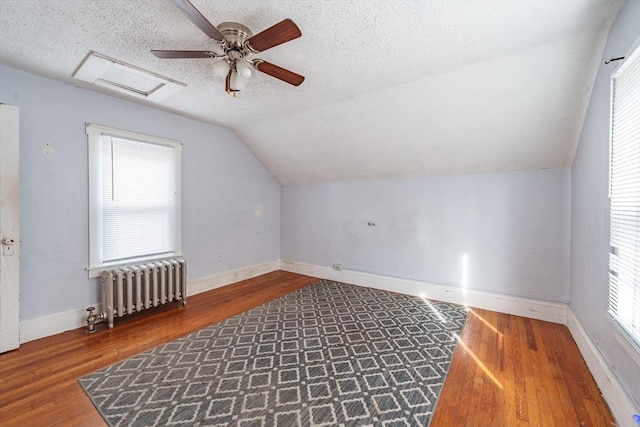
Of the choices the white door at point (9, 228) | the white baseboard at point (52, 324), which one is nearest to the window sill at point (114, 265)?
the white baseboard at point (52, 324)

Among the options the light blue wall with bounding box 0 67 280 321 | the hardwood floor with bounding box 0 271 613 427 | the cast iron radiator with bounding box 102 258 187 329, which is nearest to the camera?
the hardwood floor with bounding box 0 271 613 427

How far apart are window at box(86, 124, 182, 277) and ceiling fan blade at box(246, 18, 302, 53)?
229cm

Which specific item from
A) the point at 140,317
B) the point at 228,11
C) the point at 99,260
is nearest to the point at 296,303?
the point at 140,317

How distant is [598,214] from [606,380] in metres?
1.15

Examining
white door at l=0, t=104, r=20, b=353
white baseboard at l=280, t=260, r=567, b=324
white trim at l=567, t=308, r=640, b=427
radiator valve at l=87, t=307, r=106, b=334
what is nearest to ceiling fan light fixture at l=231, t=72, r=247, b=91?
white door at l=0, t=104, r=20, b=353

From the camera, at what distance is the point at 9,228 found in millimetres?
2400

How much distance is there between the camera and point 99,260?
2980mm

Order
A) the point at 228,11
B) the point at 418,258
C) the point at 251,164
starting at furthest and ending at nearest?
the point at 251,164 → the point at 418,258 → the point at 228,11

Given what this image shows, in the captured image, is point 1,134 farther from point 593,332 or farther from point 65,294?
point 593,332

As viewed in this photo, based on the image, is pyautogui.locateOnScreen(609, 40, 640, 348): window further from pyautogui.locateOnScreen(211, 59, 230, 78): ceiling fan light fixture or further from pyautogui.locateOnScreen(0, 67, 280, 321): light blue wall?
pyautogui.locateOnScreen(0, 67, 280, 321): light blue wall

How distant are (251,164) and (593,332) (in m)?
4.58

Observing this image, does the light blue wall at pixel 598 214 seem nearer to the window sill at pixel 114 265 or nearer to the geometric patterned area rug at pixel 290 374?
the geometric patterned area rug at pixel 290 374

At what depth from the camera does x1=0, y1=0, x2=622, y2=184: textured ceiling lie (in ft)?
5.61

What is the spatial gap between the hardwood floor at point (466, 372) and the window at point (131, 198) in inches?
31.9
